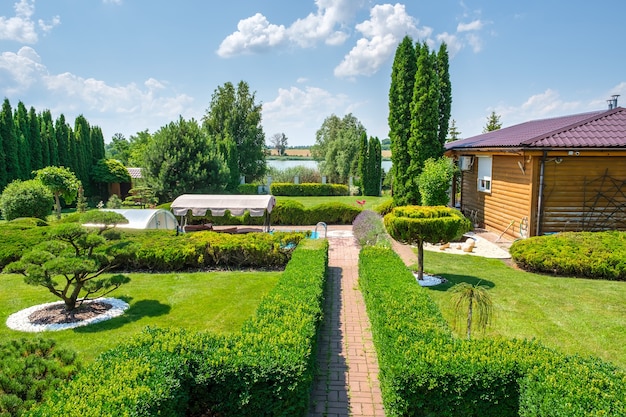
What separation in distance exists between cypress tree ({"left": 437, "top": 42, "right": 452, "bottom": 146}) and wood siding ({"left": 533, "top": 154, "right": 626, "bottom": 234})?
843 centimetres

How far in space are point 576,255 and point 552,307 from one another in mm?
3291

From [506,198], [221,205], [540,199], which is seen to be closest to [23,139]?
[221,205]

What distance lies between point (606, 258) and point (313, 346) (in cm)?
957

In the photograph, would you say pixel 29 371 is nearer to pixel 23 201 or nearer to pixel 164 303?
pixel 164 303

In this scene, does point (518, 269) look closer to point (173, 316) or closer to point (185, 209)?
point (173, 316)

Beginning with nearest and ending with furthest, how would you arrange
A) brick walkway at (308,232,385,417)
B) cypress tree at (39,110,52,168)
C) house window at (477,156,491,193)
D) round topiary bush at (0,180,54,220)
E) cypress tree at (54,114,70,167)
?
brick walkway at (308,232,385,417)
house window at (477,156,491,193)
round topiary bush at (0,180,54,220)
cypress tree at (39,110,52,168)
cypress tree at (54,114,70,167)

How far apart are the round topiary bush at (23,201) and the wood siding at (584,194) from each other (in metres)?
22.2

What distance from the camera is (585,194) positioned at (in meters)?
14.6

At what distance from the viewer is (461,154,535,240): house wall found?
588 inches

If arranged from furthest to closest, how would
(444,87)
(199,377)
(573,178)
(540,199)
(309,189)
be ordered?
(309,189) < (444,87) < (573,178) < (540,199) < (199,377)

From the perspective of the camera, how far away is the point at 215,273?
12.2 meters

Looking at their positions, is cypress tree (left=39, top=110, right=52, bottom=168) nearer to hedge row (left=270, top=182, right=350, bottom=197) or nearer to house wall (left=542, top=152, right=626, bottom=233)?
hedge row (left=270, top=182, right=350, bottom=197)

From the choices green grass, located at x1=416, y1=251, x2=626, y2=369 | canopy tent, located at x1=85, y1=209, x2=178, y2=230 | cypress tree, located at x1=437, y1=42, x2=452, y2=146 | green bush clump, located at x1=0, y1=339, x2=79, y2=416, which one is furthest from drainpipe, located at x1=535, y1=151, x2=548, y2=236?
green bush clump, located at x1=0, y1=339, x2=79, y2=416

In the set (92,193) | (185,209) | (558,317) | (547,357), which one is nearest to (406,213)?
(558,317)
